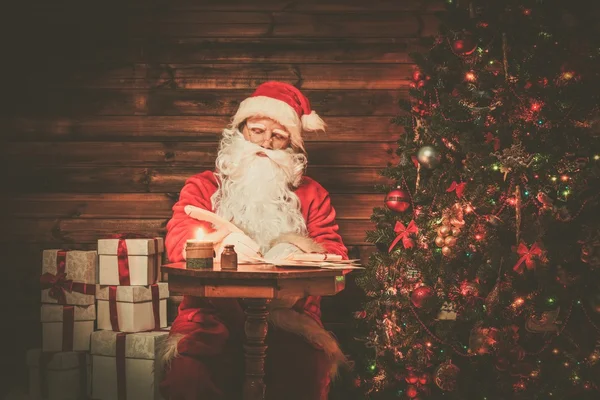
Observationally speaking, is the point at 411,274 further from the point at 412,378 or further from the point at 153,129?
the point at 153,129

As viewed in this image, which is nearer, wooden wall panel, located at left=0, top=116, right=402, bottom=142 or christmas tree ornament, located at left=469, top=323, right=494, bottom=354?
christmas tree ornament, located at left=469, top=323, right=494, bottom=354

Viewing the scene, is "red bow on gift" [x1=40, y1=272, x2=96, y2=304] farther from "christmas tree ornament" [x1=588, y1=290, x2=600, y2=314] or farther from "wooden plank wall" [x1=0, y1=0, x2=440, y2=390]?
"christmas tree ornament" [x1=588, y1=290, x2=600, y2=314]

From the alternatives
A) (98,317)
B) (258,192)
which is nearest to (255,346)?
(258,192)

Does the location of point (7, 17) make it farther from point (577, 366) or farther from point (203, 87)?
point (577, 366)

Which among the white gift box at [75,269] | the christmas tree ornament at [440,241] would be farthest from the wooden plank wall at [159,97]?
the christmas tree ornament at [440,241]

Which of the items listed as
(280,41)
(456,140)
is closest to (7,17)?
(280,41)

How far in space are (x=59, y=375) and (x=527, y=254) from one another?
2.61m

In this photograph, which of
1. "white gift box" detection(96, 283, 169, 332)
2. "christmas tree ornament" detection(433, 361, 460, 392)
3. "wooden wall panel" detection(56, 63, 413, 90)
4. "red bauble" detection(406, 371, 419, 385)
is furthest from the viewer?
"wooden wall panel" detection(56, 63, 413, 90)

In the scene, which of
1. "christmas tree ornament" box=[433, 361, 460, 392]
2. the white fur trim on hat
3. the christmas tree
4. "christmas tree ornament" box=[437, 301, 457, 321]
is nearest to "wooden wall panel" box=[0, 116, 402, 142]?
the white fur trim on hat

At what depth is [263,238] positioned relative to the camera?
3.37 metres

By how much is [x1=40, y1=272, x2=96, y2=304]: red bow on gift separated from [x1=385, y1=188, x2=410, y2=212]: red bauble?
5.84ft

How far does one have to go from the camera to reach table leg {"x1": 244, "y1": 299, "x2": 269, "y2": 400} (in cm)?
284

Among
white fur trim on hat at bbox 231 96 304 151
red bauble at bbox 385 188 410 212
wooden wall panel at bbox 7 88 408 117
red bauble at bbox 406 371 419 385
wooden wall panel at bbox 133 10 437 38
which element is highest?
wooden wall panel at bbox 133 10 437 38

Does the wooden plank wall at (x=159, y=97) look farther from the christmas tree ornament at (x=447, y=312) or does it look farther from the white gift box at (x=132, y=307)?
the christmas tree ornament at (x=447, y=312)
